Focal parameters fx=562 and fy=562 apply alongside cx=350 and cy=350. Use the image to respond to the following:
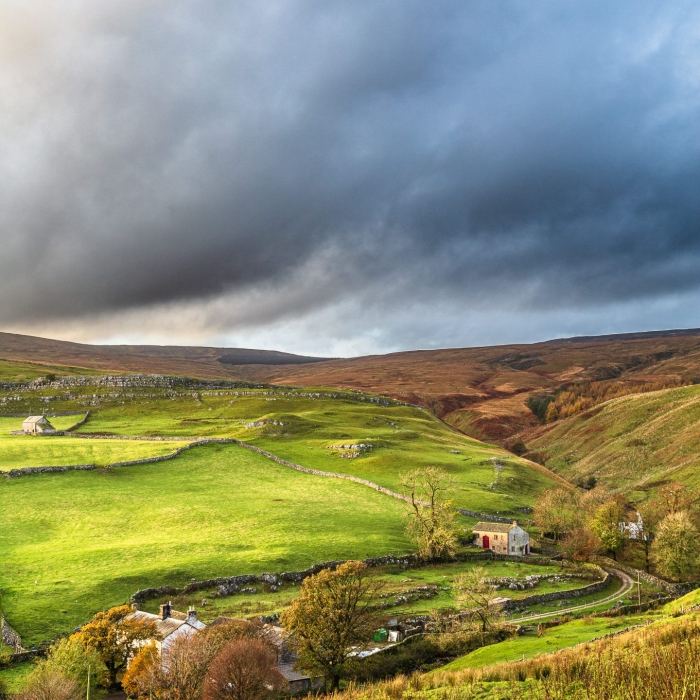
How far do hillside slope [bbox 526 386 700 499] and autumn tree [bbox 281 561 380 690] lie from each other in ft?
291

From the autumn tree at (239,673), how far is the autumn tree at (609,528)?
59504 mm

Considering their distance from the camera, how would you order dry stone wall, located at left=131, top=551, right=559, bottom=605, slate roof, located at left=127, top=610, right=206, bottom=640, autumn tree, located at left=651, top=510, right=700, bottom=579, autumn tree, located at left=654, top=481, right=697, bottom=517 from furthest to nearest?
autumn tree, located at left=654, top=481, right=697, bottom=517 → autumn tree, located at left=651, top=510, right=700, bottom=579 → dry stone wall, located at left=131, top=551, right=559, bottom=605 → slate roof, located at left=127, top=610, right=206, bottom=640

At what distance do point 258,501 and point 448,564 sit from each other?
1127 inches

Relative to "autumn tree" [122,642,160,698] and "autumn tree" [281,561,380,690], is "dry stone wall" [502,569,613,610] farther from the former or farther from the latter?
"autumn tree" [122,642,160,698]

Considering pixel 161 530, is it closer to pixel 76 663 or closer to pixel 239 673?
pixel 76 663

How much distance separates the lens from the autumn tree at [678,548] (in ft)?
223

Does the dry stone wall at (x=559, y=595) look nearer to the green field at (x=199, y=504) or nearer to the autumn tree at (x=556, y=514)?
the green field at (x=199, y=504)

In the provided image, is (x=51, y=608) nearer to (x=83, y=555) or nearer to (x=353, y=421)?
(x=83, y=555)

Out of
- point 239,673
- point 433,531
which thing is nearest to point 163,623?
point 239,673

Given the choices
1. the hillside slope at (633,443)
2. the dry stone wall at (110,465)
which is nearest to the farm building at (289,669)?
the dry stone wall at (110,465)

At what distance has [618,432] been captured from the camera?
15700 centimetres

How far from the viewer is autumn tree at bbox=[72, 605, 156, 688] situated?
3791 centimetres

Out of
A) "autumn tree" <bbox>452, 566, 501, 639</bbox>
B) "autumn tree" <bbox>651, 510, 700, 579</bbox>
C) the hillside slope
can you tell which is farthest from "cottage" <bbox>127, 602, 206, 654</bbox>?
the hillside slope

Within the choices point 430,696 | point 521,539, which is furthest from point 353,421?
point 430,696
